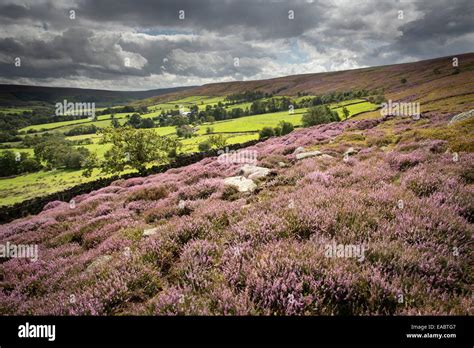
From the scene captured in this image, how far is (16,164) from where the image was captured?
56.0 meters

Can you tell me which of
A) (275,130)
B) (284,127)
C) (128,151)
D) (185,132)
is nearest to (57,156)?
(185,132)

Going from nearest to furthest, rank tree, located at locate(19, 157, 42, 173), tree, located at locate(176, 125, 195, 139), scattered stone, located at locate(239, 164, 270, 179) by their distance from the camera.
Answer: scattered stone, located at locate(239, 164, 270, 179)
tree, located at locate(19, 157, 42, 173)
tree, located at locate(176, 125, 195, 139)

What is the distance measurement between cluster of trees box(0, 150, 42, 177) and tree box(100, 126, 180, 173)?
3429 cm

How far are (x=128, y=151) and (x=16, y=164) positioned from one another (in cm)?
4611

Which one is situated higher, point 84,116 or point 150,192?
point 84,116

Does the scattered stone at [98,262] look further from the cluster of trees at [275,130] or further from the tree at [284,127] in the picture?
the tree at [284,127]

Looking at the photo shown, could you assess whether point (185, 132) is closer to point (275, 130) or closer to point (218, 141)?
point (218, 141)

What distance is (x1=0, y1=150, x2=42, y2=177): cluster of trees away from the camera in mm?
52406

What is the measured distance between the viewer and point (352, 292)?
286 centimetres

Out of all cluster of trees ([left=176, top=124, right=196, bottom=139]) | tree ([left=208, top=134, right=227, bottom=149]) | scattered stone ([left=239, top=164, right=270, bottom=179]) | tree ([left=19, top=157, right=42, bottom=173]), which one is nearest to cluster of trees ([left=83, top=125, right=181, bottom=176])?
scattered stone ([left=239, top=164, right=270, bottom=179])

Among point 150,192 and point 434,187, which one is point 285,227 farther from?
point 150,192

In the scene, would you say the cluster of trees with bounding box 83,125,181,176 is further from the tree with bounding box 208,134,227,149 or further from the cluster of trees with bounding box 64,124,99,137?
the cluster of trees with bounding box 64,124,99,137

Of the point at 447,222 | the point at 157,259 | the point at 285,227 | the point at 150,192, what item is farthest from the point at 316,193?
the point at 150,192

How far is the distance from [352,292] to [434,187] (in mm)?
4663
